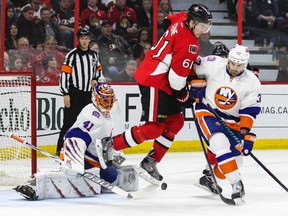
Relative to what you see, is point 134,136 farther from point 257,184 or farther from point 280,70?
point 280,70

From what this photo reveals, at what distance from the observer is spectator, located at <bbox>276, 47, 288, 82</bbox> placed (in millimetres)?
9125

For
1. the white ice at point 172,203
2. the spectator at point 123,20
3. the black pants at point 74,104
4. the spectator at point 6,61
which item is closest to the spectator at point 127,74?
the spectator at point 123,20

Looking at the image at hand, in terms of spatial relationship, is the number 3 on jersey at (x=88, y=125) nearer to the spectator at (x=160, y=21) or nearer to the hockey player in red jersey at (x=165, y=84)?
the hockey player in red jersey at (x=165, y=84)

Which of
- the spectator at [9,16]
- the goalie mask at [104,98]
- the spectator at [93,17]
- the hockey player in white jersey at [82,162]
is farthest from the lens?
the spectator at [93,17]

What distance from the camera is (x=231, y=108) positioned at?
18.8 ft

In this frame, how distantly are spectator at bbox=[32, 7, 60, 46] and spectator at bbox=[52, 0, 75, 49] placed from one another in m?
0.04

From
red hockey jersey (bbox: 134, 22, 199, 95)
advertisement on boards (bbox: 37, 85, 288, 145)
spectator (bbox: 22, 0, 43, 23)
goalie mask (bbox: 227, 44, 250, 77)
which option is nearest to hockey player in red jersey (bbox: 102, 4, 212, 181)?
red hockey jersey (bbox: 134, 22, 199, 95)

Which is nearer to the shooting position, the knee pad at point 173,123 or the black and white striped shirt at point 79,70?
the knee pad at point 173,123

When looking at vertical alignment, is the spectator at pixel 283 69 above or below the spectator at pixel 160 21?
below

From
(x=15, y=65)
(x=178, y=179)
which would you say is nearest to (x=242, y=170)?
(x=178, y=179)

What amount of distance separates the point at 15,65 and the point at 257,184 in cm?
258

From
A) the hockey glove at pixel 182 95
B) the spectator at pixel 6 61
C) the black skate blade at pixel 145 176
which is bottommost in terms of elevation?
the black skate blade at pixel 145 176

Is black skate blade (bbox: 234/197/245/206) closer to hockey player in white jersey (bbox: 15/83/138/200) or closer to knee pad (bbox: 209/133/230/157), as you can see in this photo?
knee pad (bbox: 209/133/230/157)

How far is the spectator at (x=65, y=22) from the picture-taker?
838cm
